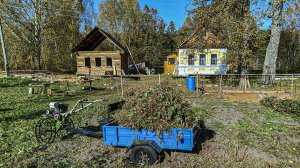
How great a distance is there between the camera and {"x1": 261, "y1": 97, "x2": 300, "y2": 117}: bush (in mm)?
8709

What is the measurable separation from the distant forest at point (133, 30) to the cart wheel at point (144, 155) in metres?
12.0

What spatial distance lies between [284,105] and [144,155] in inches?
303

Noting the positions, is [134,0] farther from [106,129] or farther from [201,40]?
[106,129]

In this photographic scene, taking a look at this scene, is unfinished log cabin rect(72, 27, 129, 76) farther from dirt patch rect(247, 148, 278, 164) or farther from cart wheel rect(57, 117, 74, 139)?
dirt patch rect(247, 148, 278, 164)

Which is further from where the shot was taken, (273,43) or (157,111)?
(273,43)

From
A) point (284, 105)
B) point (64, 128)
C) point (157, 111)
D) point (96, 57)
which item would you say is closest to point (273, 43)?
point (284, 105)

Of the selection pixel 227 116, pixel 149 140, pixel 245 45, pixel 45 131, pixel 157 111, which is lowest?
pixel 227 116

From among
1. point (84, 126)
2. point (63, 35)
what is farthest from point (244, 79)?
point (63, 35)

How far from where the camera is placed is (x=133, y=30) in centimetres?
4634

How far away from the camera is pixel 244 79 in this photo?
1458cm

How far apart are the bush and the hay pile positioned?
6058 millimetres

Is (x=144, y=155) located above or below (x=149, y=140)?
below

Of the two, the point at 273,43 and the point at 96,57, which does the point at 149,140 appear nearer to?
the point at 273,43

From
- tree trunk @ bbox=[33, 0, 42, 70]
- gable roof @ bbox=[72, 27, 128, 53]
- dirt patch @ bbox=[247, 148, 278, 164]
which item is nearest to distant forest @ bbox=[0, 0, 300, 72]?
tree trunk @ bbox=[33, 0, 42, 70]
